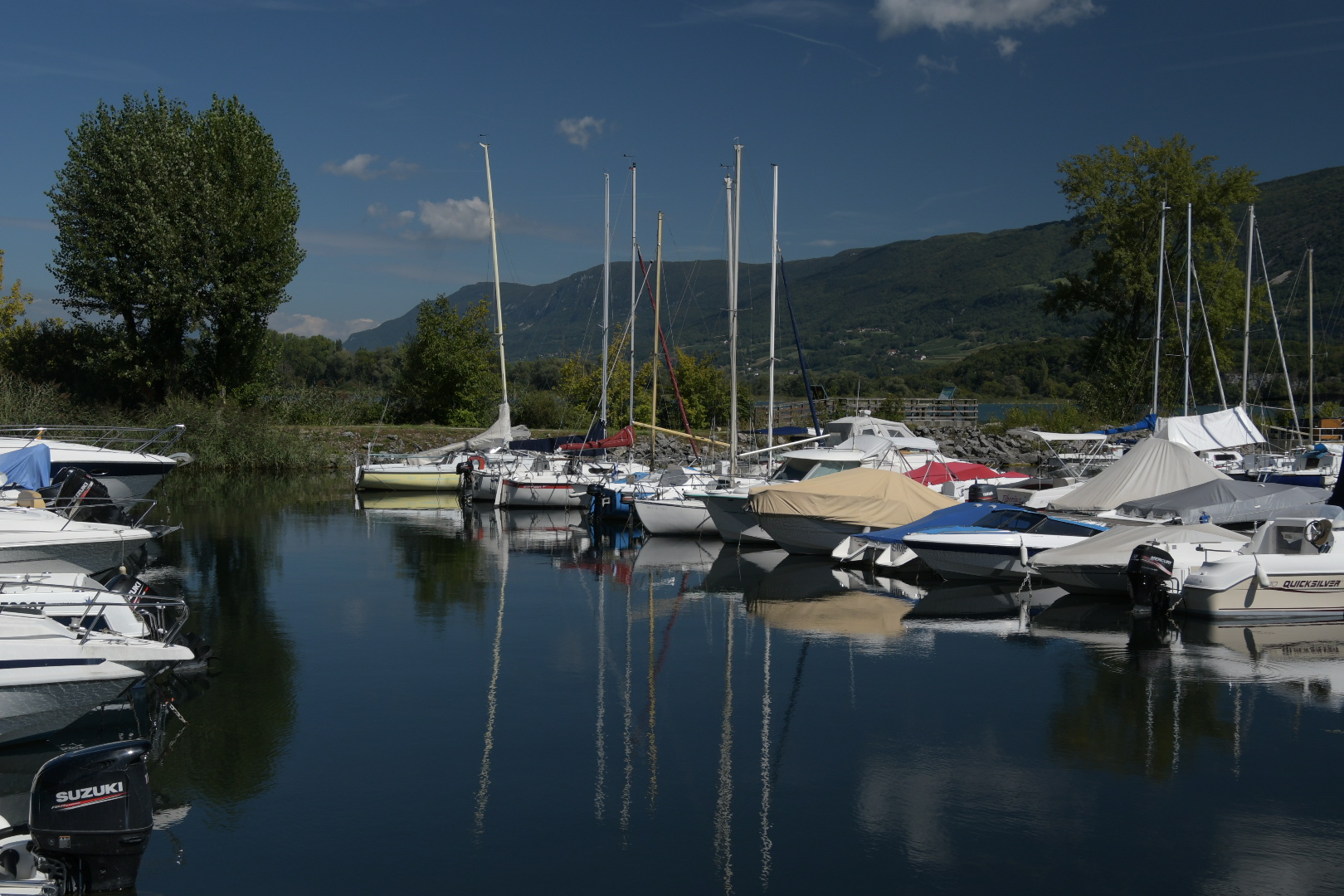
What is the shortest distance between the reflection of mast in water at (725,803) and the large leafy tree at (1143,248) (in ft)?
149

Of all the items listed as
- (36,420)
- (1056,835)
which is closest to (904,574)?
(1056,835)

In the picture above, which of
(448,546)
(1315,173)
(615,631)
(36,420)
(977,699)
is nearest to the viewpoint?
(977,699)

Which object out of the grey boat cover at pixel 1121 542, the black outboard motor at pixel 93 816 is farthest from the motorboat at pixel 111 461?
the grey boat cover at pixel 1121 542

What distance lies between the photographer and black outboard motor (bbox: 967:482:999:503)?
989 inches

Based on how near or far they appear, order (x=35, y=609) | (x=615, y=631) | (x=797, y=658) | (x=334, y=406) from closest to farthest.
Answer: (x=35, y=609) < (x=797, y=658) < (x=615, y=631) < (x=334, y=406)

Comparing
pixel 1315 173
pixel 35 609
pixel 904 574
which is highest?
pixel 1315 173

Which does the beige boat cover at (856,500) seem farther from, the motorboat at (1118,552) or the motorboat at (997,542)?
the motorboat at (1118,552)

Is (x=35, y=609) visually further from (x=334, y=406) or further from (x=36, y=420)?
(x=334, y=406)

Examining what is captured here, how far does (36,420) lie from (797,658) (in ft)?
112

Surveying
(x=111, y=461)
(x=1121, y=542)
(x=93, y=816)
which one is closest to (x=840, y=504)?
(x=1121, y=542)

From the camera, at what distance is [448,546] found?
2605 cm

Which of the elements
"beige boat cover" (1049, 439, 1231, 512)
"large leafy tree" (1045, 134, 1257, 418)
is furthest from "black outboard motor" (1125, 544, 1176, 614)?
"large leafy tree" (1045, 134, 1257, 418)

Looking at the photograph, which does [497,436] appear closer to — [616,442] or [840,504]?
[616,442]

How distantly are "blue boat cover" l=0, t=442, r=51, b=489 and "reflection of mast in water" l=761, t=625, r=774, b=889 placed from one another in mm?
14067
